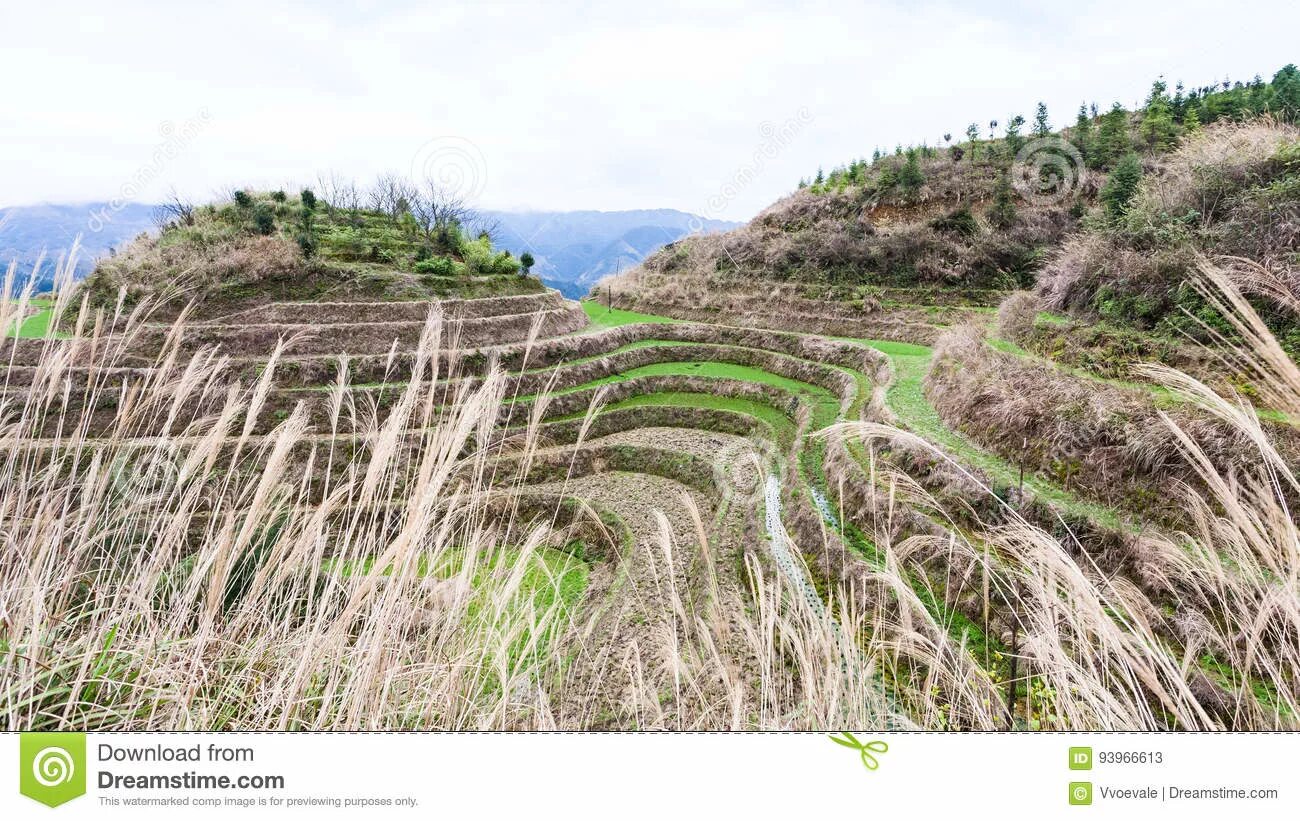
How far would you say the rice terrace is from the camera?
8.46 ft

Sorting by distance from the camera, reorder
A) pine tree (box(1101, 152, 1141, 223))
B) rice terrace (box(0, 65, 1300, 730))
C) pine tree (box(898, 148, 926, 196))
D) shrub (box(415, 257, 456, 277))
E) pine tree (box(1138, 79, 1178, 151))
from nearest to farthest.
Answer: rice terrace (box(0, 65, 1300, 730))
pine tree (box(1101, 152, 1141, 223))
shrub (box(415, 257, 456, 277))
pine tree (box(1138, 79, 1178, 151))
pine tree (box(898, 148, 926, 196))

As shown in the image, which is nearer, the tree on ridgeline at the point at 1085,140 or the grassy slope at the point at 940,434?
the grassy slope at the point at 940,434

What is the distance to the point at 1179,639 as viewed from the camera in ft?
18.6

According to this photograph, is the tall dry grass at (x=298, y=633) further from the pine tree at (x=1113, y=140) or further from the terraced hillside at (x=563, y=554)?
the pine tree at (x=1113, y=140)

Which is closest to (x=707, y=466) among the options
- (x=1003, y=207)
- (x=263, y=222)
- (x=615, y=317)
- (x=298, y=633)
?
(x=298, y=633)

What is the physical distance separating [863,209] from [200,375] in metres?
41.5

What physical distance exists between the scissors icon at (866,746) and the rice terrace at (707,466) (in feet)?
0.98

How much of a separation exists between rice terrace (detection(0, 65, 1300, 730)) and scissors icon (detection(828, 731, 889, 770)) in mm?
300

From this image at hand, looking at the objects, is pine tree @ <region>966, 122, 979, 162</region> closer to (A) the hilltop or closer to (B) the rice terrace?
(B) the rice terrace

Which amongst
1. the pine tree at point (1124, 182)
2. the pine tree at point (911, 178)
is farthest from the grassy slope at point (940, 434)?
the pine tree at point (911, 178)

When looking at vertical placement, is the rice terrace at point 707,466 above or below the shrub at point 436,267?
below

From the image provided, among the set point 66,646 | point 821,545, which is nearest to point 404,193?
point 821,545

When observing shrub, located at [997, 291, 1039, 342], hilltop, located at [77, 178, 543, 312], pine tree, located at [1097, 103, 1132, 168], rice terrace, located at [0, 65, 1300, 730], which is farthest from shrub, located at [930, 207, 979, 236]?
hilltop, located at [77, 178, 543, 312]

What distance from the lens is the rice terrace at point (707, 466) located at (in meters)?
2.58
